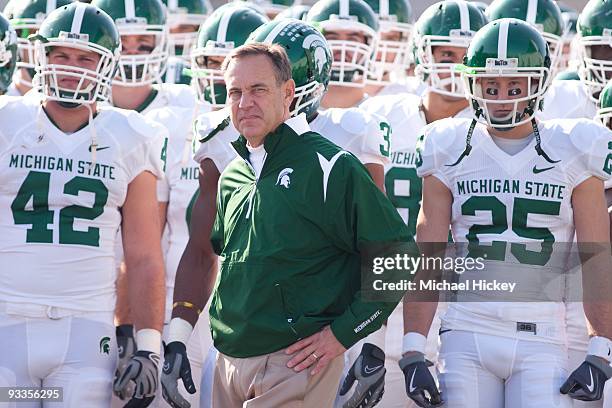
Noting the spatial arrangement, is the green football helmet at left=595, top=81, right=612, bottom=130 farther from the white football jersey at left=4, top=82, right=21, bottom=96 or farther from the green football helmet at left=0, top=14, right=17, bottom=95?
the white football jersey at left=4, top=82, right=21, bottom=96

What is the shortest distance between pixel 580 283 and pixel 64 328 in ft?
5.53

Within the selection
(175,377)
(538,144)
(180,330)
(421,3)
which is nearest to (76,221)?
(180,330)

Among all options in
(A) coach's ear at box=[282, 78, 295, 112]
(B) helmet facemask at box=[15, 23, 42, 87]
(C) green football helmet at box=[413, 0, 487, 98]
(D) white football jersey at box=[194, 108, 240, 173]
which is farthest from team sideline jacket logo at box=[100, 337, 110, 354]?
(C) green football helmet at box=[413, 0, 487, 98]

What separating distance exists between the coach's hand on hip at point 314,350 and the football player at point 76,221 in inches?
34.2

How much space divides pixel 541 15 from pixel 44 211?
9.20ft

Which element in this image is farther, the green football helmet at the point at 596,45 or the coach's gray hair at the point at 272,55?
the green football helmet at the point at 596,45

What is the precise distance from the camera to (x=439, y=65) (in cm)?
567

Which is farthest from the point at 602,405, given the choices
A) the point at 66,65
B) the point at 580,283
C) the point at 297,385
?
the point at 66,65

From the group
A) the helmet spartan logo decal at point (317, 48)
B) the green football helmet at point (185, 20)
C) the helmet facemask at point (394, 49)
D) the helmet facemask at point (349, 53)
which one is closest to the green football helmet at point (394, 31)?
the helmet facemask at point (394, 49)

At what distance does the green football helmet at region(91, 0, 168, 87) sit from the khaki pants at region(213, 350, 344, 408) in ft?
8.31

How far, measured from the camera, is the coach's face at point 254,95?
384cm

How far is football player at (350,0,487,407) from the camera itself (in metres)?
5.35

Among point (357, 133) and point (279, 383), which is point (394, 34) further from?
point (279, 383)

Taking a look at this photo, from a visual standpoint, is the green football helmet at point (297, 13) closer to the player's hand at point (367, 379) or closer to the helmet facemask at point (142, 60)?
the helmet facemask at point (142, 60)
